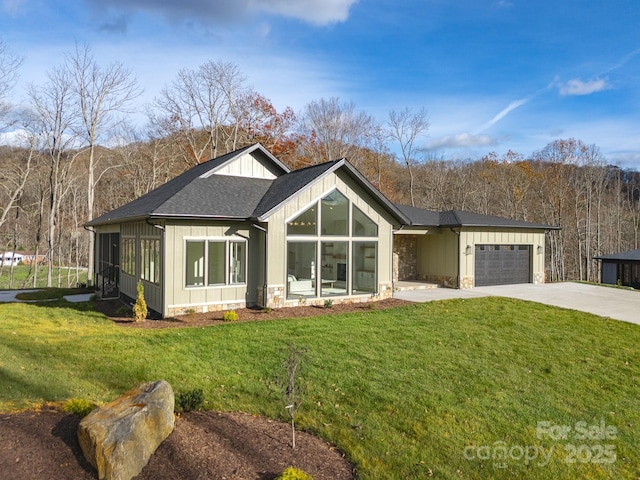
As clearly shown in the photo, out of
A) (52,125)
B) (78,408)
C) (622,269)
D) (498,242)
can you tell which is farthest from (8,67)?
(622,269)

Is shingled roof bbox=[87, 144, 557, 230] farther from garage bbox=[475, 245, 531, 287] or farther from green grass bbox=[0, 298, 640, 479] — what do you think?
green grass bbox=[0, 298, 640, 479]

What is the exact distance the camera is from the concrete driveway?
12.7m

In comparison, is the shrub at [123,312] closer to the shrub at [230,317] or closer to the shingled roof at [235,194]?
the shingled roof at [235,194]

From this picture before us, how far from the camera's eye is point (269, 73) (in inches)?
861

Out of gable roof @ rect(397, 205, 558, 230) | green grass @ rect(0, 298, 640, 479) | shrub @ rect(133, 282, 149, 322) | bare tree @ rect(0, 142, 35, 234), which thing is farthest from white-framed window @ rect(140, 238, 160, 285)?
bare tree @ rect(0, 142, 35, 234)

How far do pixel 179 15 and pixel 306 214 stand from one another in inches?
313

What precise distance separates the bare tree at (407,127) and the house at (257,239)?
18697 millimetres

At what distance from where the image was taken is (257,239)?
40.4 feet

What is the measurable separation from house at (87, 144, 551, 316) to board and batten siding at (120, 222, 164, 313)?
0.03 m

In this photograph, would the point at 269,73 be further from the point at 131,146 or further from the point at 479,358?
the point at 479,358

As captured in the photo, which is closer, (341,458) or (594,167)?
(341,458)

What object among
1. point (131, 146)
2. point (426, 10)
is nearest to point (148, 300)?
point (426, 10)

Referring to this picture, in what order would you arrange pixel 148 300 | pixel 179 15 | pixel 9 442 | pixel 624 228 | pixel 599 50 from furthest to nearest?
1. pixel 624 228
2. pixel 599 50
3. pixel 179 15
4. pixel 148 300
5. pixel 9 442

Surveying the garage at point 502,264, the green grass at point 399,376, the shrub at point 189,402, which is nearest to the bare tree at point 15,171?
the green grass at point 399,376
